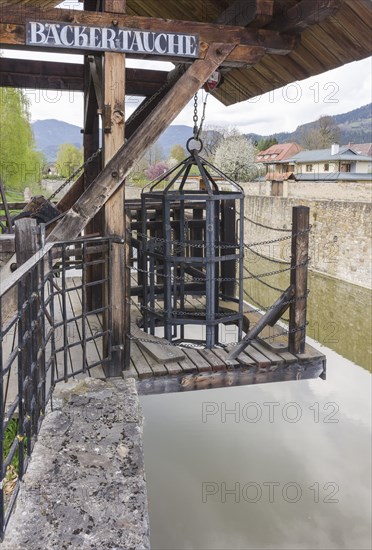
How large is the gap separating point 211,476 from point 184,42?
17.8 feet

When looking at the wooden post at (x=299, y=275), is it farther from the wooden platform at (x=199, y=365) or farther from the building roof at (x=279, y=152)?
the building roof at (x=279, y=152)

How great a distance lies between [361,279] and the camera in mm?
19453

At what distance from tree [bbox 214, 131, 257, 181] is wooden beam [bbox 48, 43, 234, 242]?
4362 cm

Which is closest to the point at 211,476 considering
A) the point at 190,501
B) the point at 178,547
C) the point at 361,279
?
the point at 190,501

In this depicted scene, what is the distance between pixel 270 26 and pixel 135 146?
183 centimetres

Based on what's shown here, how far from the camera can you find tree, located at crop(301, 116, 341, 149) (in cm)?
7319

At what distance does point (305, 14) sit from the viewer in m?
4.68

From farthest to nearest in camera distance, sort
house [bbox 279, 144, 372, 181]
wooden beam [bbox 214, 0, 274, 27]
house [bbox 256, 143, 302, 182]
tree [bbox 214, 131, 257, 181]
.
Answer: house [bbox 256, 143, 302, 182] < house [bbox 279, 144, 372, 181] < tree [bbox 214, 131, 257, 181] < wooden beam [bbox 214, 0, 274, 27]

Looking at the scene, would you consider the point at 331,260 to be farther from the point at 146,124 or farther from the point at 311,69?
the point at 146,124

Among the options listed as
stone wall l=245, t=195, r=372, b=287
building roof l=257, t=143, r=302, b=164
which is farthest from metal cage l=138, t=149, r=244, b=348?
building roof l=257, t=143, r=302, b=164

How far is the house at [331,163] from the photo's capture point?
51.6 meters

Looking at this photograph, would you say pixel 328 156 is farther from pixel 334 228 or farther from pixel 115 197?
A: pixel 115 197

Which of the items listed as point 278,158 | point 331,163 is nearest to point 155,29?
point 331,163

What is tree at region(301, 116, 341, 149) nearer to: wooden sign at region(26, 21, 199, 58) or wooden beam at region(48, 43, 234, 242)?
wooden beam at region(48, 43, 234, 242)
